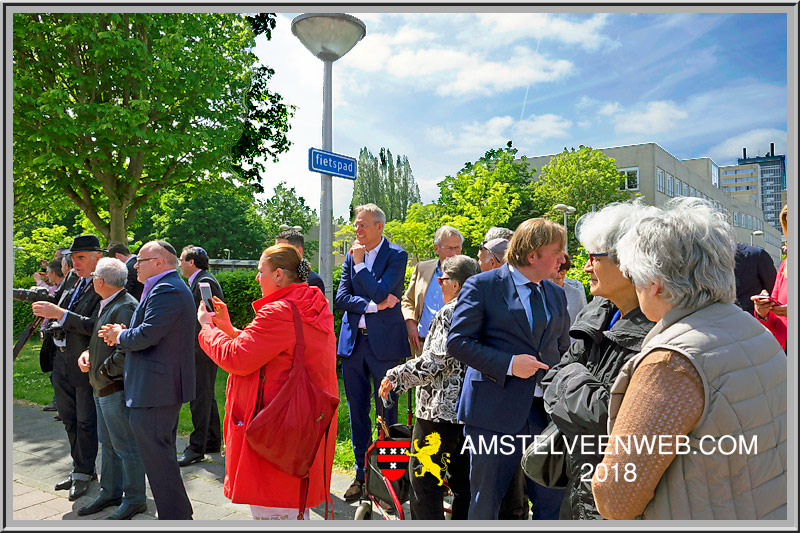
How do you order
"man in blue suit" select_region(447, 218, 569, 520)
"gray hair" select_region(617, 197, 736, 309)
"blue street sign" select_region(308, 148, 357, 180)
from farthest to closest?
1. "blue street sign" select_region(308, 148, 357, 180)
2. "man in blue suit" select_region(447, 218, 569, 520)
3. "gray hair" select_region(617, 197, 736, 309)

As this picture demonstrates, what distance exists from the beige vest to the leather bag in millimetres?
1955

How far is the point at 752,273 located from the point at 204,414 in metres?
5.08

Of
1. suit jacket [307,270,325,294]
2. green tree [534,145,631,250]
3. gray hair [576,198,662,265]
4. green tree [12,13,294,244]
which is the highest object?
green tree [534,145,631,250]

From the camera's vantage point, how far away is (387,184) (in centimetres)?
4188

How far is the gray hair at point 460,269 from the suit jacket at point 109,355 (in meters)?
2.47

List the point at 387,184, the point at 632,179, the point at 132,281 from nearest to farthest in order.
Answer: the point at 132,281
the point at 387,184
the point at 632,179

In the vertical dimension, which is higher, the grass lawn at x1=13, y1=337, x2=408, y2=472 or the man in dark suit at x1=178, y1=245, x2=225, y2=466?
the man in dark suit at x1=178, y1=245, x2=225, y2=466

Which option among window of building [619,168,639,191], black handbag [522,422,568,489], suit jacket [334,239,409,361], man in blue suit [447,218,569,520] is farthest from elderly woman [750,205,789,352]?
window of building [619,168,639,191]

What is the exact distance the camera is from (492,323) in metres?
3.09

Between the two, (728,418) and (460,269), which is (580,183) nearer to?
(460,269)

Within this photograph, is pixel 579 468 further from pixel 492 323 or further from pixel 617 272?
pixel 492 323

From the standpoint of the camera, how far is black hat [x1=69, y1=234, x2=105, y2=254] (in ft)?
17.6

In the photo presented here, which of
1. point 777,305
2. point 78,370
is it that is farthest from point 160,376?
point 777,305

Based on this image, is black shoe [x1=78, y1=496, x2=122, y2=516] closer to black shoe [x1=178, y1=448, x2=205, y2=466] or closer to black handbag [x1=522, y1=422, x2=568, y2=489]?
black shoe [x1=178, y1=448, x2=205, y2=466]
